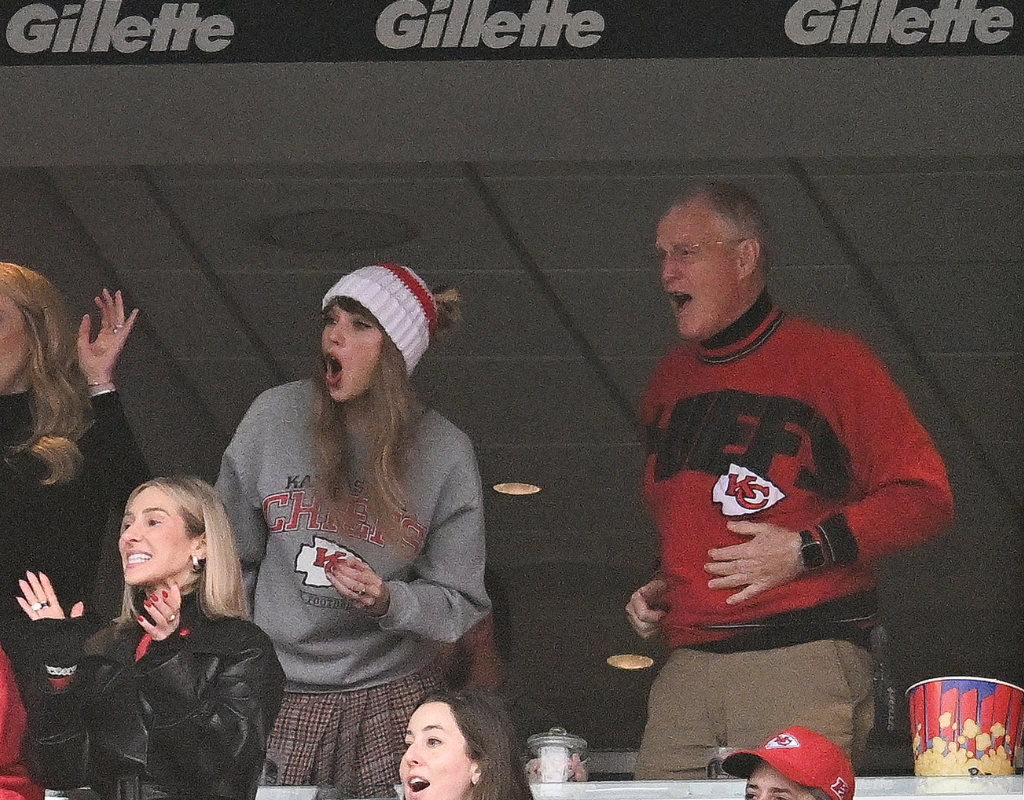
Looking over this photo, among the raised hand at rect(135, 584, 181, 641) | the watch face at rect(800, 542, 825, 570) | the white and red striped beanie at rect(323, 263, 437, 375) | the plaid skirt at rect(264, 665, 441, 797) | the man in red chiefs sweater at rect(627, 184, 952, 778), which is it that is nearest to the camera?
the raised hand at rect(135, 584, 181, 641)

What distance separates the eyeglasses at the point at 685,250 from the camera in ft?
19.1

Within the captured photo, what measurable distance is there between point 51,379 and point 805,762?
233cm

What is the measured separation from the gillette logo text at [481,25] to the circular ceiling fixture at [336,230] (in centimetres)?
48

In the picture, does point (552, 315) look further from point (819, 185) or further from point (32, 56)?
point (32, 56)

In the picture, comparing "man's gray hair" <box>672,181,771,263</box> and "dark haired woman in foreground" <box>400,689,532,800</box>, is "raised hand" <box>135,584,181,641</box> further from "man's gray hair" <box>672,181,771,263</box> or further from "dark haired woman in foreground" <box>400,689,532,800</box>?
"man's gray hair" <box>672,181,771,263</box>

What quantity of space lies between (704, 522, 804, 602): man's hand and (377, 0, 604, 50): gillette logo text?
1.37 meters

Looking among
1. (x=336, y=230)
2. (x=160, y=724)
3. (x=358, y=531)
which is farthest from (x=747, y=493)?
(x=160, y=724)

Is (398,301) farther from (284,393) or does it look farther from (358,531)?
(358,531)

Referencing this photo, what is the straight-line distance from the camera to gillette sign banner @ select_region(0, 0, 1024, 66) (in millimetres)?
5758

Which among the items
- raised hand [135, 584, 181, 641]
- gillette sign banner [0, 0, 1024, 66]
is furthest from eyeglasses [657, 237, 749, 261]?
raised hand [135, 584, 181, 641]

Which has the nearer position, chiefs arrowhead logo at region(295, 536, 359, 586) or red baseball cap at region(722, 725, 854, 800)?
red baseball cap at region(722, 725, 854, 800)

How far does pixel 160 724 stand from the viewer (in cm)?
451

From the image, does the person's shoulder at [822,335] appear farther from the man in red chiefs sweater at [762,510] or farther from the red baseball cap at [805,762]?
the red baseball cap at [805,762]

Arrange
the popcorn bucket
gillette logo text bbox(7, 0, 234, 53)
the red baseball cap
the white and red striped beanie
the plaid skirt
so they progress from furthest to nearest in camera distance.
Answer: gillette logo text bbox(7, 0, 234, 53)
the white and red striped beanie
the plaid skirt
the popcorn bucket
the red baseball cap
